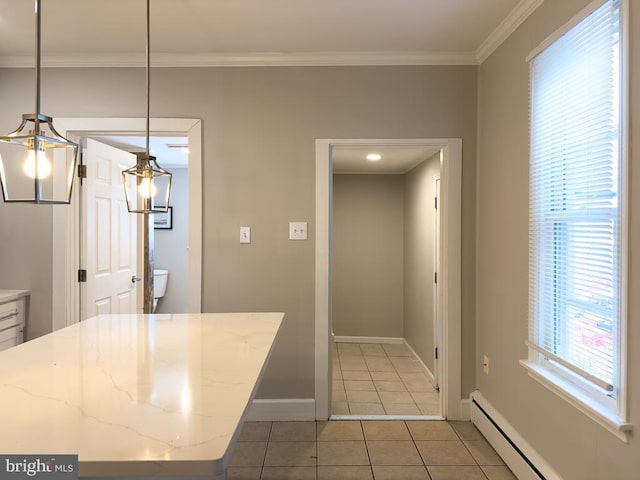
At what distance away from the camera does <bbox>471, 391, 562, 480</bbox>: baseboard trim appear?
74.0 inches

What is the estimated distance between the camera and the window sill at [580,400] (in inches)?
53.9

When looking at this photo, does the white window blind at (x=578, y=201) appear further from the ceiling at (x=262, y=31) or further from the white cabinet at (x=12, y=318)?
the white cabinet at (x=12, y=318)

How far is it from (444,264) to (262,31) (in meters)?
1.88

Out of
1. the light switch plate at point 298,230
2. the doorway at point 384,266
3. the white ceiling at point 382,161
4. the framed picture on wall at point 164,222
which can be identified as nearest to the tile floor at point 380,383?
the doorway at point 384,266

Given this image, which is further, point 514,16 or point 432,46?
point 432,46

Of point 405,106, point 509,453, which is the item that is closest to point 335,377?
point 509,453

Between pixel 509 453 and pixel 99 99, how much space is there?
11.0 ft

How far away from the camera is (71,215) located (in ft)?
8.95

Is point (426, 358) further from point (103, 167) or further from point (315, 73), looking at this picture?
point (103, 167)

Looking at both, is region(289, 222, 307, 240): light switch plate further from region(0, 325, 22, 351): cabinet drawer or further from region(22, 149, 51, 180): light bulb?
region(0, 325, 22, 351): cabinet drawer

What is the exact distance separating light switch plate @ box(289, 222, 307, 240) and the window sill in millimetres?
1489

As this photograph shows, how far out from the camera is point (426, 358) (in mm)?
3857

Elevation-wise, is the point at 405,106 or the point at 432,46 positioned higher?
the point at 432,46

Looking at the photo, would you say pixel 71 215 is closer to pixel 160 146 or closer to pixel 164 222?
pixel 160 146
